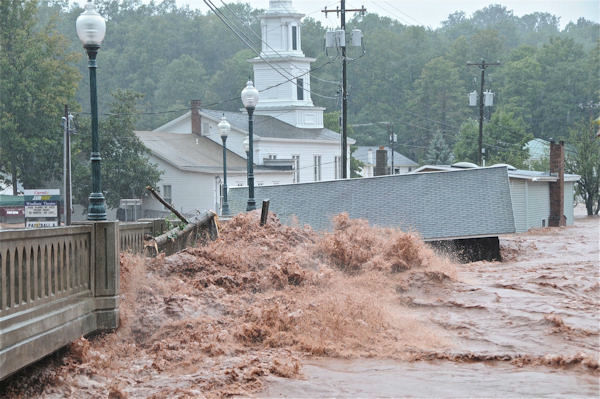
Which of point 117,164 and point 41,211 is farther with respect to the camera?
point 117,164

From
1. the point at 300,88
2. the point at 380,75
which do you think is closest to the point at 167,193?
the point at 300,88

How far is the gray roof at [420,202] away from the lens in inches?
1009

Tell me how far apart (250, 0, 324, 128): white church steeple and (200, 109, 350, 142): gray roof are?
1229mm

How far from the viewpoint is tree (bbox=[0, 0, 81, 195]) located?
162ft

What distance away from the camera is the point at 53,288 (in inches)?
408

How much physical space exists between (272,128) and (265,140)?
3806 mm

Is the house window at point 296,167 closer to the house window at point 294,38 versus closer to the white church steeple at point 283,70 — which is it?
the white church steeple at point 283,70

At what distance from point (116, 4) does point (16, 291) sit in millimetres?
90465

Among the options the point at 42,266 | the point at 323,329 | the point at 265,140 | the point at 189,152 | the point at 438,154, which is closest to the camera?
the point at 42,266

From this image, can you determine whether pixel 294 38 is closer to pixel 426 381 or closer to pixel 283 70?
pixel 283 70

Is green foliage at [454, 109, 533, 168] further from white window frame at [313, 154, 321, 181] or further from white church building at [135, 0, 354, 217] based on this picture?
white church building at [135, 0, 354, 217]

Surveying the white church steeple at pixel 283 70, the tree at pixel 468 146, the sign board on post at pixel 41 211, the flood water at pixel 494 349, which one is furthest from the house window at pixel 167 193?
the flood water at pixel 494 349

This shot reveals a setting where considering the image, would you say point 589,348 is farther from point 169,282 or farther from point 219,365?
point 169,282

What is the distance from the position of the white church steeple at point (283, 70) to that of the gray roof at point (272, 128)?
123cm
